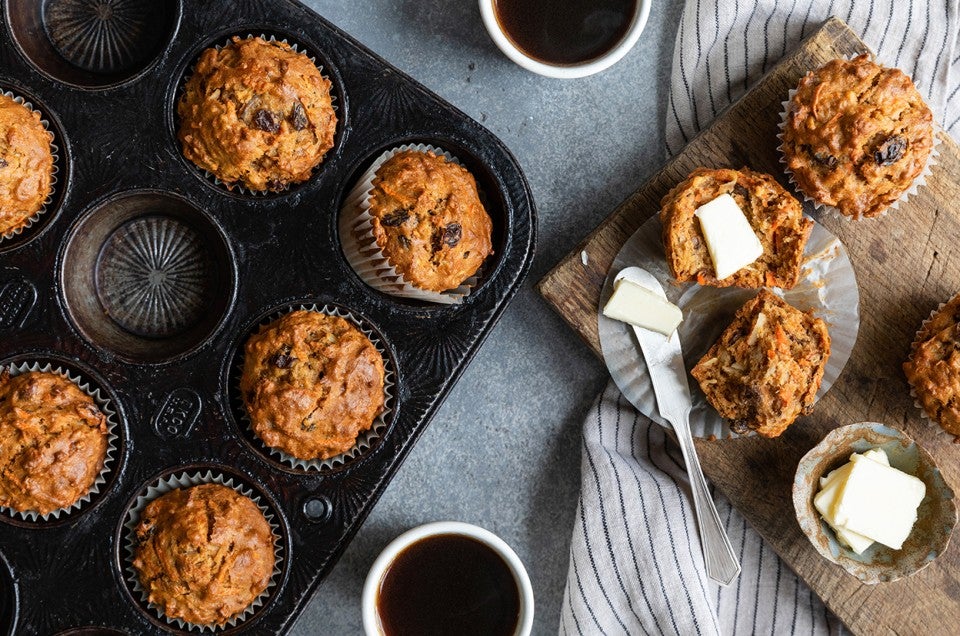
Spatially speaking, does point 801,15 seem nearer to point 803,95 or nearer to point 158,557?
point 803,95

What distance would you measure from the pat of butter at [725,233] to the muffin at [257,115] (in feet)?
4.10

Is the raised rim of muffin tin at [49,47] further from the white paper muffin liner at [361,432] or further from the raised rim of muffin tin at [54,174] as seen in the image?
the white paper muffin liner at [361,432]

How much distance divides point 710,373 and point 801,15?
137cm

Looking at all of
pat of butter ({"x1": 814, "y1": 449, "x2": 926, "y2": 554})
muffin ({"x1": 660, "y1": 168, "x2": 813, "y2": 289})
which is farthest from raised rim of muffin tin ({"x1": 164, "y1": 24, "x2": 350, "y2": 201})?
pat of butter ({"x1": 814, "y1": 449, "x2": 926, "y2": 554})

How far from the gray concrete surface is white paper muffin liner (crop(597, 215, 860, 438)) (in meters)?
0.26

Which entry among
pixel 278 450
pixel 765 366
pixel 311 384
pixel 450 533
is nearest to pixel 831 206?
pixel 765 366

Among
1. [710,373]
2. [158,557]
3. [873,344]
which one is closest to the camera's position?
[158,557]

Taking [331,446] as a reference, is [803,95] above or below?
above

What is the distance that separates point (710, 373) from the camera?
9.18 feet

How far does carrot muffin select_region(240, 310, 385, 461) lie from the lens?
2592 mm

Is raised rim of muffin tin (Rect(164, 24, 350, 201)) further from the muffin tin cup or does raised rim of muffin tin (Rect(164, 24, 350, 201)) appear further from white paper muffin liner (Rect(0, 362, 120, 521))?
the muffin tin cup

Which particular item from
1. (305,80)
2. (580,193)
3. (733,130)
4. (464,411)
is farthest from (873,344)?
(305,80)

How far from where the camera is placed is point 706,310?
2959 millimetres

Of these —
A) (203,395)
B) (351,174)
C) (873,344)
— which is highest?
(873,344)
